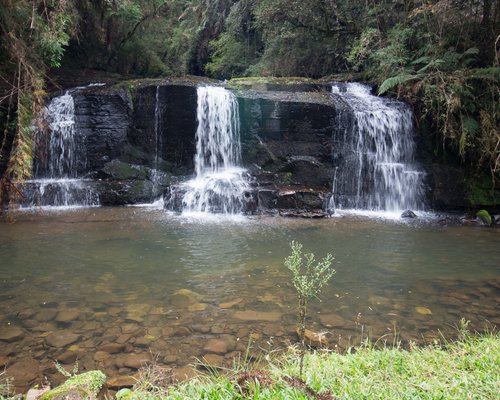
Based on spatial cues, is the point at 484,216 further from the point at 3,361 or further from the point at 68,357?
the point at 3,361

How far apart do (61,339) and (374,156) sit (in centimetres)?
Answer: 962

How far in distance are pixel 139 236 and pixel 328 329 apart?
181 inches

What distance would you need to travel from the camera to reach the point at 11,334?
3.90 meters

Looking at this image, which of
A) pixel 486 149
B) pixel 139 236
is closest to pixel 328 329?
pixel 139 236

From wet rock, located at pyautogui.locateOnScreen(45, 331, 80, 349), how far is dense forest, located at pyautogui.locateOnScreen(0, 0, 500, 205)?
322 cm

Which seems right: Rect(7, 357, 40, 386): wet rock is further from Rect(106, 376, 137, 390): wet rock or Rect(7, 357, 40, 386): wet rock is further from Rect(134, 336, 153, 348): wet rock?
Rect(134, 336, 153, 348): wet rock

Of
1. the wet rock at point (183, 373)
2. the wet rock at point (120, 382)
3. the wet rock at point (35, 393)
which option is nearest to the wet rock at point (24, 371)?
the wet rock at point (35, 393)

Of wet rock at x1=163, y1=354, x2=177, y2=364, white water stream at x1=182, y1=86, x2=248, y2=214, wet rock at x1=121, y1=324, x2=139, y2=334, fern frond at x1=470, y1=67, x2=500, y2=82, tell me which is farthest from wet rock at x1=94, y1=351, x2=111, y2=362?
fern frond at x1=470, y1=67, x2=500, y2=82

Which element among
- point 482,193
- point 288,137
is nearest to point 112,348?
point 288,137

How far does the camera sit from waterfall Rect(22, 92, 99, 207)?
10516mm

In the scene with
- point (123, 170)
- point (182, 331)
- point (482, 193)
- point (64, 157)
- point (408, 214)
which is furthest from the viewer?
point (123, 170)

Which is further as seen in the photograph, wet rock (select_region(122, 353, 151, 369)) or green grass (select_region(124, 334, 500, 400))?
wet rock (select_region(122, 353, 151, 369))

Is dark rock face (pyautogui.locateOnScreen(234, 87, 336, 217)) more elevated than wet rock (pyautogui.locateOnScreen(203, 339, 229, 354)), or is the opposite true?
dark rock face (pyautogui.locateOnScreen(234, 87, 336, 217))

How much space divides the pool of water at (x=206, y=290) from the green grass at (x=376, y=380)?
3.54 ft
